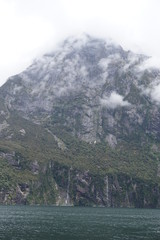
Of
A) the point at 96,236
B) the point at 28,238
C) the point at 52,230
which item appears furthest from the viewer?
the point at 52,230

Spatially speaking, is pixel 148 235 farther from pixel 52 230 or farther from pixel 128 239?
pixel 52 230

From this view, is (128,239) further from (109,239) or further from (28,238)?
(28,238)

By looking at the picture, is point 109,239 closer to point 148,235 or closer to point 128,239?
point 128,239

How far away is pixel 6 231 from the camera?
12456cm

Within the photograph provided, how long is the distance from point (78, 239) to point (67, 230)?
2573cm

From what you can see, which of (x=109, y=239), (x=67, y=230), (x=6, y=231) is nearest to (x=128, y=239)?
(x=109, y=239)

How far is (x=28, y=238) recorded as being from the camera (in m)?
109

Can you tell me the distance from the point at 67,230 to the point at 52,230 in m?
5.86

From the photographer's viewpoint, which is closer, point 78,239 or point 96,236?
point 78,239

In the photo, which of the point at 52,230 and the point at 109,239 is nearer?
the point at 109,239

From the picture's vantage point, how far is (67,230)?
13538 cm

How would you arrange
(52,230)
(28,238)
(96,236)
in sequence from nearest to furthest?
(28,238)
(96,236)
(52,230)

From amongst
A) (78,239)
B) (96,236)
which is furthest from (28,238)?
(96,236)

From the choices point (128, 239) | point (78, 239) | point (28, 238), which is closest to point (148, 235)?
point (128, 239)
